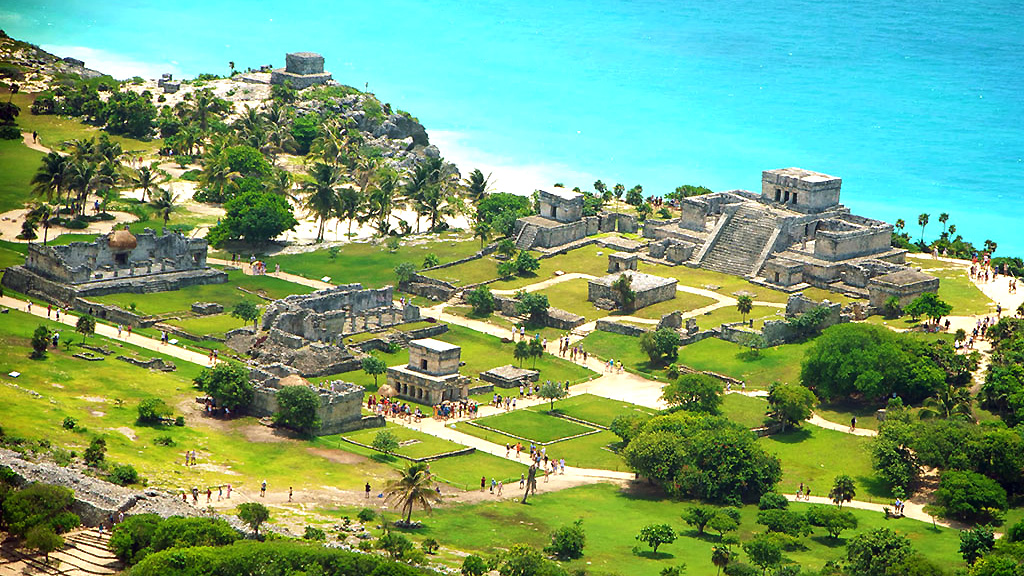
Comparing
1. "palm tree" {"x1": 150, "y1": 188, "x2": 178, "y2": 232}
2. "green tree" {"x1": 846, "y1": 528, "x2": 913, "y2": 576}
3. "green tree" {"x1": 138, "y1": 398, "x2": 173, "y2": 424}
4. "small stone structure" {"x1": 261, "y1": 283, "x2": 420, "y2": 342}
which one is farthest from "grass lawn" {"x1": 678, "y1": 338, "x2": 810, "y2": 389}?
"palm tree" {"x1": 150, "y1": 188, "x2": 178, "y2": 232}

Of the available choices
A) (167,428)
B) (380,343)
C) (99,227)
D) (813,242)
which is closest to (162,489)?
(167,428)

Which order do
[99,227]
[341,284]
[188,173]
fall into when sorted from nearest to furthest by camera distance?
1. [341,284]
2. [99,227]
3. [188,173]

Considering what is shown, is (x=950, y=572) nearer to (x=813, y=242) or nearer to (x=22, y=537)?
(x=22, y=537)

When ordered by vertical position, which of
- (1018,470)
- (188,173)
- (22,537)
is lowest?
(22,537)

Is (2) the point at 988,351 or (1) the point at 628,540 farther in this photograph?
(2) the point at 988,351

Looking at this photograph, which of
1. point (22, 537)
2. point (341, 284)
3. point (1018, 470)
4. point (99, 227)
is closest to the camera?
point (22, 537)

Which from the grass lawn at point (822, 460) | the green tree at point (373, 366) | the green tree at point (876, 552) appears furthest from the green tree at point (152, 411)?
the green tree at point (876, 552)

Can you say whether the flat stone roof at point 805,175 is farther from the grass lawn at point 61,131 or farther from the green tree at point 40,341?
the green tree at point 40,341

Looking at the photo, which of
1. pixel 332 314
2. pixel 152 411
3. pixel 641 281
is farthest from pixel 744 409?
pixel 152 411
